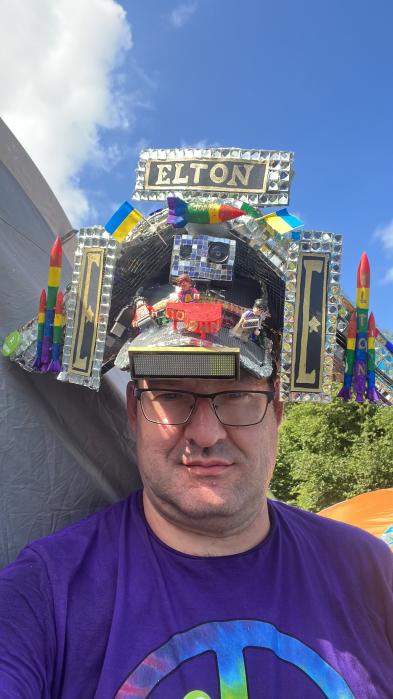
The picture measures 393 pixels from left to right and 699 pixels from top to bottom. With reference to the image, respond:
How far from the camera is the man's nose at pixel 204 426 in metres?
1.33

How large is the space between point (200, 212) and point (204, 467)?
0.72 metres

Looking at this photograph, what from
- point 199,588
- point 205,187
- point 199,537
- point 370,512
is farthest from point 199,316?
→ point 370,512

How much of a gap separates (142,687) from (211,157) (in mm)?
1495

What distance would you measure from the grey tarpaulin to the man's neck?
42 cm

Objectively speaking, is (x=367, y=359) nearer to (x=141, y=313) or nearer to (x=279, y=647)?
(x=141, y=313)

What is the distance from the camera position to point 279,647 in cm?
120

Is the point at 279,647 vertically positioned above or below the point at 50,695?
above

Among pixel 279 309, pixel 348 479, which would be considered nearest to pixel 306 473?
pixel 348 479

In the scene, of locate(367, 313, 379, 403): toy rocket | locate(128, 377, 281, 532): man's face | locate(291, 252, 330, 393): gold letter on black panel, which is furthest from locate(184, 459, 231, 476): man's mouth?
locate(367, 313, 379, 403): toy rocket

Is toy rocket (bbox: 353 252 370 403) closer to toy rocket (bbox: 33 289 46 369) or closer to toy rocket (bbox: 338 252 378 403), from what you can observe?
toy rocket (bbox: 338 252 378 403)

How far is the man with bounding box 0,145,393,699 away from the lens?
1125 millimetres

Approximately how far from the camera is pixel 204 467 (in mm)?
1330

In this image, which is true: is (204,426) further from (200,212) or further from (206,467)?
(200,212)

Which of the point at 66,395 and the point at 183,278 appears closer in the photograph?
the point at 183,278
